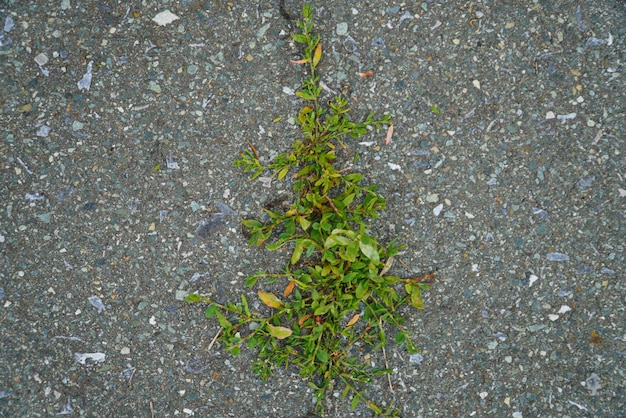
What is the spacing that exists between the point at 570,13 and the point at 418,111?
32.0 inches

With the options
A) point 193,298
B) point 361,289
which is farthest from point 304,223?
point 193,298

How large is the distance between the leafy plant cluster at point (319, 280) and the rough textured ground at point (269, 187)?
0.25 feet

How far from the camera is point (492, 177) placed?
226 cm

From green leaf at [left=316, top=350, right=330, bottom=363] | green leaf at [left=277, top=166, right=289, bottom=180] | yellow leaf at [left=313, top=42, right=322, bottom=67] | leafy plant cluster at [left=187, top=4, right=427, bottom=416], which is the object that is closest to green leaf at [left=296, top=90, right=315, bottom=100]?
leafy plant cluster at [left=187, top=4, right=427, bottom=416]

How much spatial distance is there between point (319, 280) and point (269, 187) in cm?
48

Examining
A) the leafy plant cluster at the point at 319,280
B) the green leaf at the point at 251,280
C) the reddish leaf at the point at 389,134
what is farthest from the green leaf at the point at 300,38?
the green leaf at the point at 251,280

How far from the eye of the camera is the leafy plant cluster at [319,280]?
2166 mm

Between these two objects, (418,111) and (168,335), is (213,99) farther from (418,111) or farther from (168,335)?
(168,335)

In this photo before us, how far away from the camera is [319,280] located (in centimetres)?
219

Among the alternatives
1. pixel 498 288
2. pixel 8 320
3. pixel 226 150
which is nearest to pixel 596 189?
pixel 498 288

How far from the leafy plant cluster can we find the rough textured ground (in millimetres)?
77

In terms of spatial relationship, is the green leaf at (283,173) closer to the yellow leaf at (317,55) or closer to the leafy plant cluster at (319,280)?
the leafy plant cluster at (319,280)

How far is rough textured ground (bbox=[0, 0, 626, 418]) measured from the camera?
224 cm

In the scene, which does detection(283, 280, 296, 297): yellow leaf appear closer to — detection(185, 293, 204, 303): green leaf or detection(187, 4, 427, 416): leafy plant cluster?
detection(187, 4, 427, 416): leafy plant cluster
